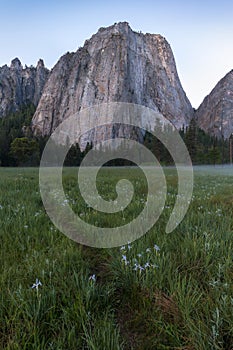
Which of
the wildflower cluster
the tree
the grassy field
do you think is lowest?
the grassy field

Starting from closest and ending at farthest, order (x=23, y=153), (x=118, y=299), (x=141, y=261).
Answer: (x=118, y=299), (x=141, y=261), (x=23, y=153)

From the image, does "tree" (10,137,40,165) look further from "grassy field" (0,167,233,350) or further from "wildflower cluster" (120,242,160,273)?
"wildflower cluster" (120,242,160,273)

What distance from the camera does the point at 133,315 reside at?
2080mm

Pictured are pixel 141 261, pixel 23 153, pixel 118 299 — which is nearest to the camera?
pixel 118 299

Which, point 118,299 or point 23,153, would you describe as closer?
point 118,299

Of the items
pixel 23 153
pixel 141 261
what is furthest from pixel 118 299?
pixel 23 153

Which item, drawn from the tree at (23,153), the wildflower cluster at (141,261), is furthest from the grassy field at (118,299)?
the tree at (23,153)

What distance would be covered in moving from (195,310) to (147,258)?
32.4 inches

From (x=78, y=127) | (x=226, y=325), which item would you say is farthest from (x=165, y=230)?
(x=78, y=127)

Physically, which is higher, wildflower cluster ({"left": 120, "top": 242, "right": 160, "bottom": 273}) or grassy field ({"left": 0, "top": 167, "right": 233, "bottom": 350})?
wildflower cluster ({"left": 120, "top": 242, "right": 160, "bottom": 273})

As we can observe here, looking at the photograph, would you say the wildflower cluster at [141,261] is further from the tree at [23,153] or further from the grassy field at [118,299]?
the tree at [23,153]

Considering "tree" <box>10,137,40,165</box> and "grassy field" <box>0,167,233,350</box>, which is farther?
"tree" <box>10,137,40,165</box>

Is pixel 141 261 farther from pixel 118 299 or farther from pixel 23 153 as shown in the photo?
pixel 23 153

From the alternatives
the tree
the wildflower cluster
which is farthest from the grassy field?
the tree
